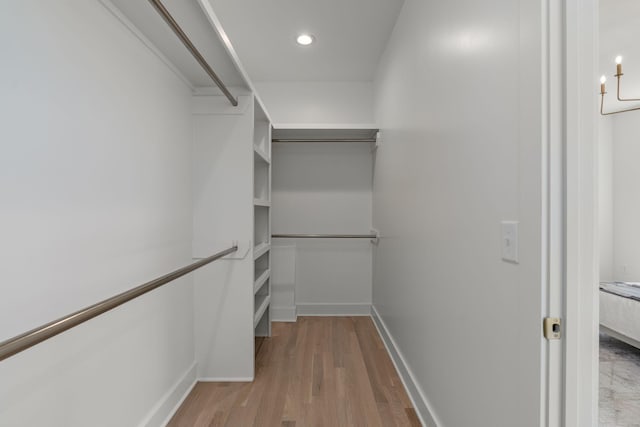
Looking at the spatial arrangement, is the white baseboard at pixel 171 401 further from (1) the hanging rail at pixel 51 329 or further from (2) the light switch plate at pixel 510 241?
(2) the light switch plate at pixel 510 241

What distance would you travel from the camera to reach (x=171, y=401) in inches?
64.4

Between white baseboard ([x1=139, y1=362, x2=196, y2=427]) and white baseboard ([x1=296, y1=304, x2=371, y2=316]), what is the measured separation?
4.92ft

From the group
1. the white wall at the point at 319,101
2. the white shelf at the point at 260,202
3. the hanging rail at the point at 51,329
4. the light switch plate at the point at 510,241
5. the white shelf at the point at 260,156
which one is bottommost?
the hanging rail at the point at 51,329

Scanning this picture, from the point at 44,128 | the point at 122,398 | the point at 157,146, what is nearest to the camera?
the point at 44,128

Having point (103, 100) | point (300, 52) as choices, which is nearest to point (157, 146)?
point (103, 100)

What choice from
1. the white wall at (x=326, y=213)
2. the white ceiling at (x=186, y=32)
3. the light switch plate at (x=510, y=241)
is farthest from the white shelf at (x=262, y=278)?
the light switch plate at (x=510, y=241)

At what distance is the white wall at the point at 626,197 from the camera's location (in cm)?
353

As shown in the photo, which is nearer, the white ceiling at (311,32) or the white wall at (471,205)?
the white wall at (471,205)

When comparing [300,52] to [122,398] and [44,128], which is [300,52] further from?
[122,398]

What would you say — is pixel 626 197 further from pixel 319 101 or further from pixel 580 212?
pixel 580 212

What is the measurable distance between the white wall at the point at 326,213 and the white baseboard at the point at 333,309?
0.02 m

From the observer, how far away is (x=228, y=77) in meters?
1.83

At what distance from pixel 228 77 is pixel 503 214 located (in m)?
1.64

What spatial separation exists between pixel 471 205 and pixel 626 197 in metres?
3.96
